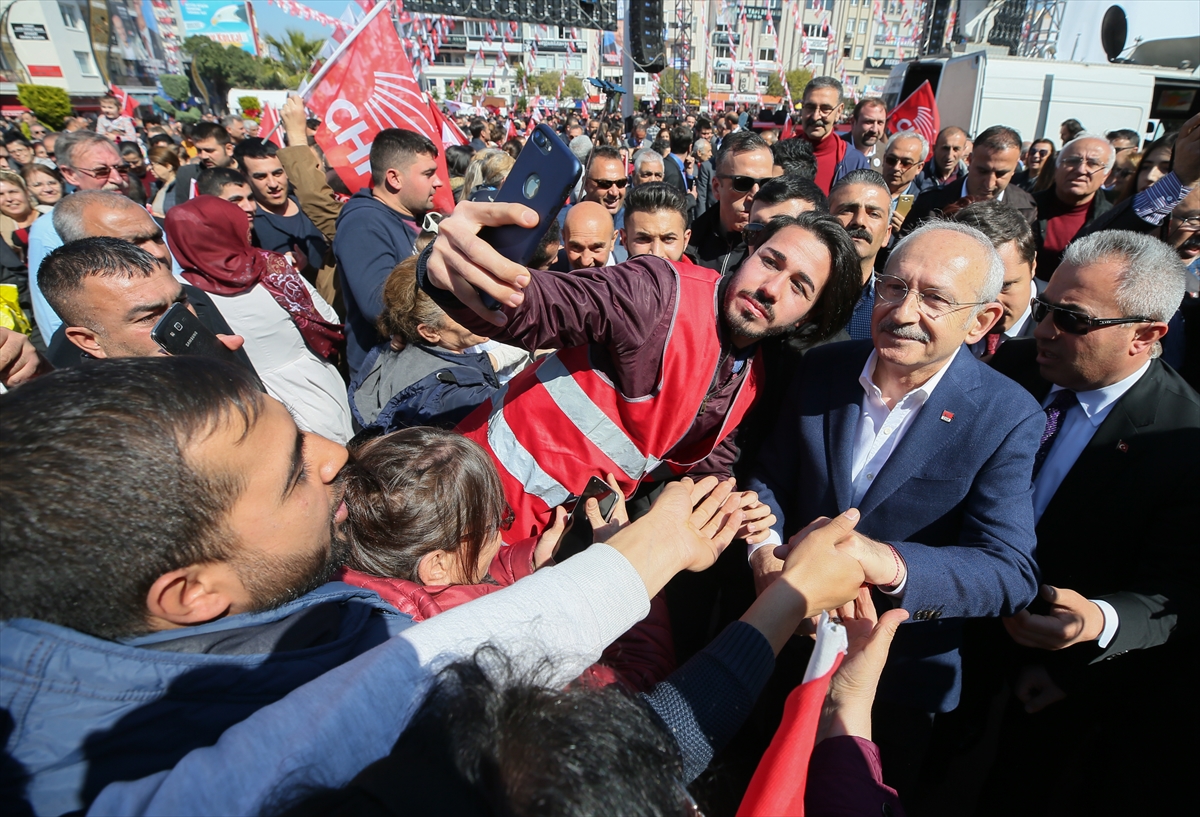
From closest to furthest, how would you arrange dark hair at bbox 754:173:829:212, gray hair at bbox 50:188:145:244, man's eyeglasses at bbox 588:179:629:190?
gray hair at bbox 50:188:145:244, dark hair at bbox 754:173:829:212, man's eyeglasses at bbox 588:179:629:190

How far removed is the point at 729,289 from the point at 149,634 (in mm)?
1606

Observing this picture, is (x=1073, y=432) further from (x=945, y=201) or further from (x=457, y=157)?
(x=457, y=157)

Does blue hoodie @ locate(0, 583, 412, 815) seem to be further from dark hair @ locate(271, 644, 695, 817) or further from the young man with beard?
the young man with beard

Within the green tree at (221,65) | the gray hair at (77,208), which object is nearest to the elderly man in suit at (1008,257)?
the gray hair at (77,208)

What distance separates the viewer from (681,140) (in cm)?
911

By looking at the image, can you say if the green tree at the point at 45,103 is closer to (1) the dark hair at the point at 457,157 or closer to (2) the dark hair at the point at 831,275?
(1) the dark hair at the point at 457,157

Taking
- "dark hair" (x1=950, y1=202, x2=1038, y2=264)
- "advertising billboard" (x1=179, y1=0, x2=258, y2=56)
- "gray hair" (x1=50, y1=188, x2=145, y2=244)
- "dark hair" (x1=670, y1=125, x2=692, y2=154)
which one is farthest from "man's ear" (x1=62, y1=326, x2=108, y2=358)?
"advertising billboard" (x1=179, y1=0, x2=258, y2=56)

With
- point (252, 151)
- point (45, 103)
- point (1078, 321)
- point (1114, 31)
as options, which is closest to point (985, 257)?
point (1078, 321)

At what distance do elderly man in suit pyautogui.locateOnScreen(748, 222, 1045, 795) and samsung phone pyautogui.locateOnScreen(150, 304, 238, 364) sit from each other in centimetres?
185

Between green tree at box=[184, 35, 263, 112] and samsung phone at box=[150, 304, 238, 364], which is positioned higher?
green tree at box=[184, 35, 263, 112]

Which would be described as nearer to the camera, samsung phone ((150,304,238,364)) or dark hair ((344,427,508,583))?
dark hair ((344,427,508,583))

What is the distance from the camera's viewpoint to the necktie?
1890 mm

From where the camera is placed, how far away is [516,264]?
1361mm

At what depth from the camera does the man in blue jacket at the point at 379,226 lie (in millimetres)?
3094
